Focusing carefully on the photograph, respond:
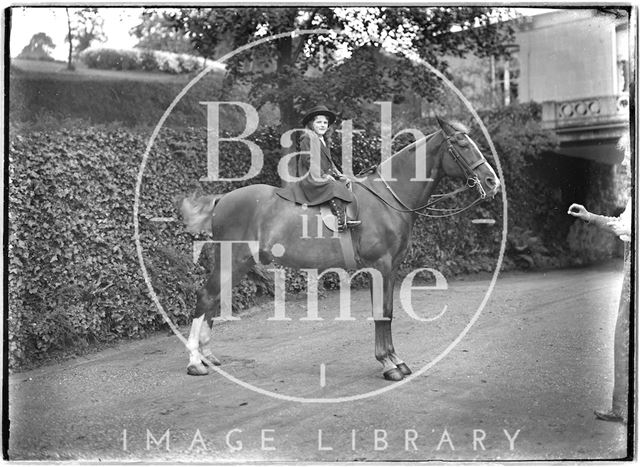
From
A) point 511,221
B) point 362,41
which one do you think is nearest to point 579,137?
point 511,221

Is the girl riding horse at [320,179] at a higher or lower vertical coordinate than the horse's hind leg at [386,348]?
higher

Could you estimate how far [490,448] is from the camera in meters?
4.97

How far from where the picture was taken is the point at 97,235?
24.3 feet

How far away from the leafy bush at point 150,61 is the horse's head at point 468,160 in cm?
Result: 909

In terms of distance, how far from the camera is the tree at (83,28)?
6843 millimetres

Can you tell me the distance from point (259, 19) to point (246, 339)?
3932 mm

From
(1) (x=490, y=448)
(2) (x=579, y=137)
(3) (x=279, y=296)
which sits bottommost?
(1) (x=490, y=448)

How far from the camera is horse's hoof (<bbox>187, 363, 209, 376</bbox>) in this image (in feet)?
20.8

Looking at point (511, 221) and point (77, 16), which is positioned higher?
point (77, 16)

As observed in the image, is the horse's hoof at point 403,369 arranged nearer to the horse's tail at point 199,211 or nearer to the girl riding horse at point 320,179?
the girl riding horse at point 320,179

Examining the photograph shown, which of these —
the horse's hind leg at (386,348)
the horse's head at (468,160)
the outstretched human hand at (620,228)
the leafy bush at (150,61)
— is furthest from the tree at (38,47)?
the leafy bush at (150,61)

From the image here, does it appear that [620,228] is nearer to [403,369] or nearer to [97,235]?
[403,369]

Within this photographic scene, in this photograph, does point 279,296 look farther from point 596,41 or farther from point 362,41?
point 596,41

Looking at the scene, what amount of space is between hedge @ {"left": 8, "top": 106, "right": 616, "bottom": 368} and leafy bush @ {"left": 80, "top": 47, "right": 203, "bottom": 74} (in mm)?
5367
